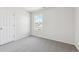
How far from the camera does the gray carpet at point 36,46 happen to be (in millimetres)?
1157

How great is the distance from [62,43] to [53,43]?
16 cm

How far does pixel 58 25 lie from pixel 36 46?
1.78 ft

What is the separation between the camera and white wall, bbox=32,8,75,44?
3.87 ft

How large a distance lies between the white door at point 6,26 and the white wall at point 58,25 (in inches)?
15.7

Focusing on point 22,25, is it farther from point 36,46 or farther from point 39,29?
point 36,46

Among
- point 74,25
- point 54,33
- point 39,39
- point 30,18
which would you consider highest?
point 30,18

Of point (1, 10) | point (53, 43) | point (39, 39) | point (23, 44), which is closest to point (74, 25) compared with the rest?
point (53, 43)

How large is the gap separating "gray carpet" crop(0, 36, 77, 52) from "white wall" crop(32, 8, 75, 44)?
0.27ft

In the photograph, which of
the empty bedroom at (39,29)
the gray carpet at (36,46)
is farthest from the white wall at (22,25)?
the gray carpet at (36,46)

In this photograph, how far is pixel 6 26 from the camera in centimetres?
124

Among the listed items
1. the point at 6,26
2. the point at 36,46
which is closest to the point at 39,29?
the point at 36,46

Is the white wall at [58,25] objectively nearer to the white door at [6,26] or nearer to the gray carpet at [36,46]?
the gray carpet at [36,46]

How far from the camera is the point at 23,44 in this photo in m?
1.25
